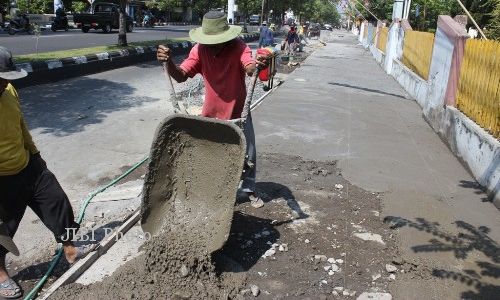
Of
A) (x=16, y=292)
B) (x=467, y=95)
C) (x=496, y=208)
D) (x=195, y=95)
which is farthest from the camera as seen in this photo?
(x=195, y=95)

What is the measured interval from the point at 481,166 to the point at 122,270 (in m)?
4.57

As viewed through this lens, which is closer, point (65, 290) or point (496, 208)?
point (65, 290)

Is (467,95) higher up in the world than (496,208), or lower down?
higher up

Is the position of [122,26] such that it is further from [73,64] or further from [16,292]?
[16,292]

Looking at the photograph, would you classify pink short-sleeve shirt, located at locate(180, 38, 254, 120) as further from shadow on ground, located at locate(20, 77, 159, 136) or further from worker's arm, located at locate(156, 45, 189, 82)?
shadow on ground, located at locate(20, 77, 159, 136)

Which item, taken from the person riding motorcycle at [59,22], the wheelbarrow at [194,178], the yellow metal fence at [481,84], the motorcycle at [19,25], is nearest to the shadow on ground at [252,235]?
the wheelbarrow at [194,178]

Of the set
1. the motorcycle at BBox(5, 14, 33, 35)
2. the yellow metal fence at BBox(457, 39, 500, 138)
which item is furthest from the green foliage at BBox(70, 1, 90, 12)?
the yellow metal fence at BBox(457, 39, 500, 138)

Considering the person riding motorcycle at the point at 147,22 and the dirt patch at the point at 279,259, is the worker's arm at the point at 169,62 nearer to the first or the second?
the dirt patch at the point at 279,259

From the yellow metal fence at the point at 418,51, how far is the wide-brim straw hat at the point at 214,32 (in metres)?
8.20

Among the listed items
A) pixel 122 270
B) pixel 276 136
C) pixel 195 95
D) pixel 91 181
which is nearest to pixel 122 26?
pixel 195 95

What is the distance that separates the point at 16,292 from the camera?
10.1 feet

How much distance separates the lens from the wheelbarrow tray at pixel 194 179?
3.30 meters

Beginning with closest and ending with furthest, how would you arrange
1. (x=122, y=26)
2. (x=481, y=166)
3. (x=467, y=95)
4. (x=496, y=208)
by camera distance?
(x=496, y=208)
(x=481, y=166)
(x=467, y=95)
(x=122, y=26)

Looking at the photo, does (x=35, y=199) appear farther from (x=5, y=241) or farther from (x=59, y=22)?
(x=59, y=22)
